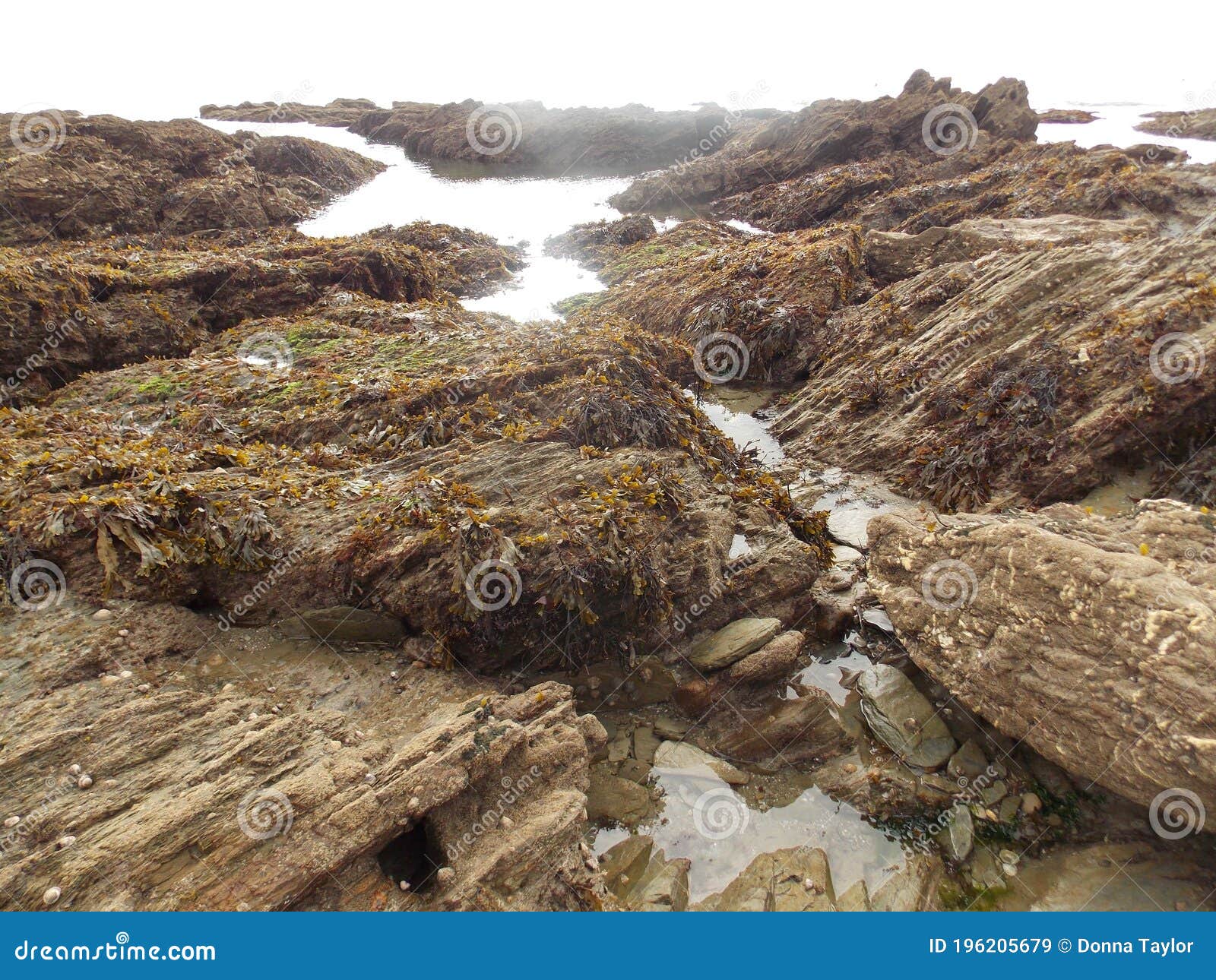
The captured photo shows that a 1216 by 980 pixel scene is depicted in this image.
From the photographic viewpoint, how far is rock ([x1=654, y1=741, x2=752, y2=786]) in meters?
5.29

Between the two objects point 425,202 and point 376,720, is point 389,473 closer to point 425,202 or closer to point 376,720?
point 376,720

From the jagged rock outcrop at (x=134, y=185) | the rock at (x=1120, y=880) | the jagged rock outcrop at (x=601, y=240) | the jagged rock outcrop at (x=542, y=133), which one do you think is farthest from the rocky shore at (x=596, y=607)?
the jagged rock outcrop at (x=542, y=133)

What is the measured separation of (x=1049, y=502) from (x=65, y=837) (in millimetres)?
10169

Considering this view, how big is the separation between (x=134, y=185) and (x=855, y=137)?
92.7 feet

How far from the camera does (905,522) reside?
21.7ft

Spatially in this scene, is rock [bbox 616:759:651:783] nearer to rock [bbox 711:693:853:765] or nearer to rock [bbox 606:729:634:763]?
rock [bbox 606:729:634:763]

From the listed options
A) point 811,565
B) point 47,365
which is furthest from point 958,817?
point 47,365

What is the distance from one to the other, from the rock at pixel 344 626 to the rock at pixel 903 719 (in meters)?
4.60

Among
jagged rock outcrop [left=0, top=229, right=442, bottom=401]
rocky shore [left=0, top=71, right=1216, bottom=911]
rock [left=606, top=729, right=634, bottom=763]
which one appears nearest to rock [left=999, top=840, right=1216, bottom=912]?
rocky shore [left=0, top=71, right=1216, bottom=911]

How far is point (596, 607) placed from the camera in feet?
19.7

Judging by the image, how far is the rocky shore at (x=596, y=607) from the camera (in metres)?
4.08

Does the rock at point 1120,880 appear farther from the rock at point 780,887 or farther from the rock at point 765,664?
the rock at point 765,664

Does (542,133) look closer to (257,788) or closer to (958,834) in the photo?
(257,788)

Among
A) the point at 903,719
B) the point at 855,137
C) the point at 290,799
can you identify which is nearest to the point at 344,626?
the point at 290,799
